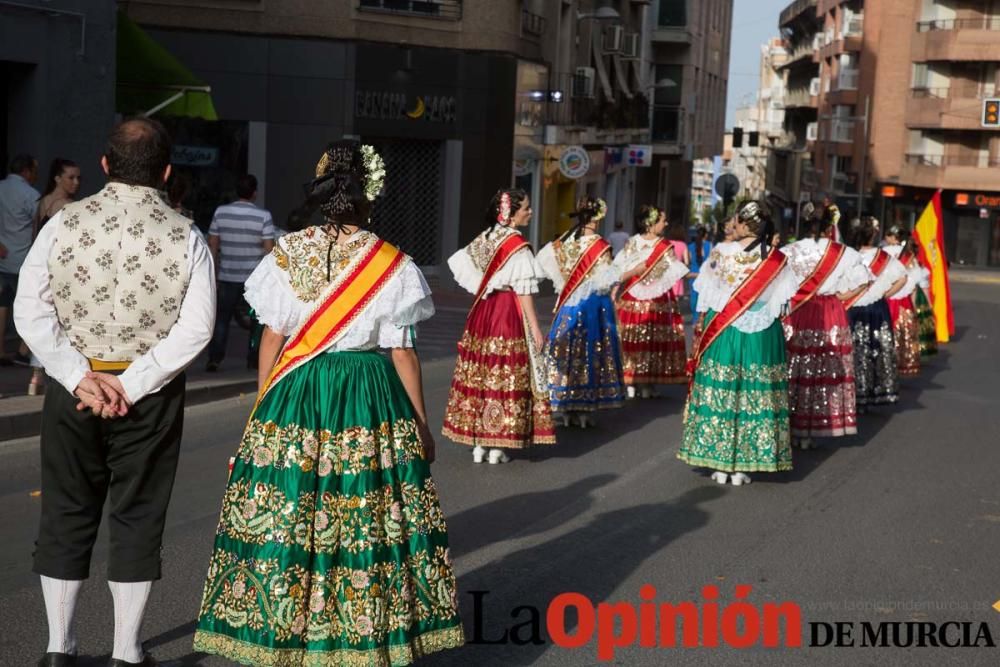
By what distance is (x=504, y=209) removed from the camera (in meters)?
10.2

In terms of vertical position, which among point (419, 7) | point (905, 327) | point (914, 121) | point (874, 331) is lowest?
point (905, 327)

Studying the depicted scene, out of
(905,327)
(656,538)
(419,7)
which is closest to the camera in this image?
(656,538)

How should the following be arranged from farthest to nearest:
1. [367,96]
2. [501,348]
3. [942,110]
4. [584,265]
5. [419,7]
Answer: [942,110], [419,7], [367,96], [584,265], [501,348]

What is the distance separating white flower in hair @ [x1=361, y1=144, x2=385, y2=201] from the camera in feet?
18.3

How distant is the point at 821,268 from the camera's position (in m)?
11.9

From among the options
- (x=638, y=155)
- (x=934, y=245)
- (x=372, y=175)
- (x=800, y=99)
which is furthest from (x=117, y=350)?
(x=800, y=99)

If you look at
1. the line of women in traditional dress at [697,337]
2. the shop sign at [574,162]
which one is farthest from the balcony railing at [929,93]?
the line of women in traditional dress at [697,337]

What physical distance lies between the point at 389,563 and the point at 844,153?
76.4 metres

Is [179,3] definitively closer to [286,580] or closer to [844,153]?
[286,580]

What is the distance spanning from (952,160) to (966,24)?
20.4 feet

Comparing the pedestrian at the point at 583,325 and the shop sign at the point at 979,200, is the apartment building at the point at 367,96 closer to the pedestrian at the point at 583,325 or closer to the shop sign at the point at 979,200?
the pedestrian at the point at 583,325

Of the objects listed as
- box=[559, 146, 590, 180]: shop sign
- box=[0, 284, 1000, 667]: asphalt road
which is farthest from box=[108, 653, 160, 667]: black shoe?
box=[559, 146, 590, 180]: shop sign

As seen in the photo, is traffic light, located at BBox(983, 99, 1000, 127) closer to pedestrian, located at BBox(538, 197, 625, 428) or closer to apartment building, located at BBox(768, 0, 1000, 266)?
apartment building, located at BBox(768, 0, 1000, 266)

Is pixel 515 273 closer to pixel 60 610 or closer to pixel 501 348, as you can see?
pixel 501 348
